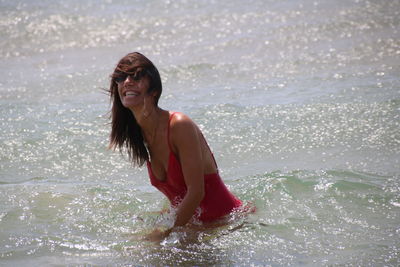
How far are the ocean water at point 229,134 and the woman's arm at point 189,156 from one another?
365mm

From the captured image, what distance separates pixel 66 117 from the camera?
293 inches

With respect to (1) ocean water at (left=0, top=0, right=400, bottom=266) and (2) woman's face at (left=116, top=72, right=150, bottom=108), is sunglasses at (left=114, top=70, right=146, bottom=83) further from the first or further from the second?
(1) ocean water at (left=0, top=0, right=400, bottom=266)

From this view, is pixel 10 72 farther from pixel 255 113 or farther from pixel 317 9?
pixel 317 9

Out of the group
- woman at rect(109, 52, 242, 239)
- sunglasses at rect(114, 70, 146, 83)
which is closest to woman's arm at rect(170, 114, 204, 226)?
woman at rect(109, 52, 242, 239)

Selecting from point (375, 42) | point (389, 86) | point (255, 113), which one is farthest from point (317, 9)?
point (255, 113)

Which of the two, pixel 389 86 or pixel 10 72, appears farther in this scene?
pixel 10 72

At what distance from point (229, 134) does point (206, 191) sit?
2499 millimetres

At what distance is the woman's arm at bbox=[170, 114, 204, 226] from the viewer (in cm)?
383

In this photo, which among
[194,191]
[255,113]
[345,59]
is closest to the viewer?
[194,191]

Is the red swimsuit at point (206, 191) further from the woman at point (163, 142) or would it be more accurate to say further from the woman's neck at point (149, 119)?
the woman's neck at point (149, 119)

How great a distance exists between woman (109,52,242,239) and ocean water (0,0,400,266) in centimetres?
25

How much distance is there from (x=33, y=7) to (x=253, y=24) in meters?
5.02

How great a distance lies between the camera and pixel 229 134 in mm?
6668

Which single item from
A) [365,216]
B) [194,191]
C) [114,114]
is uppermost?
[114,114]
